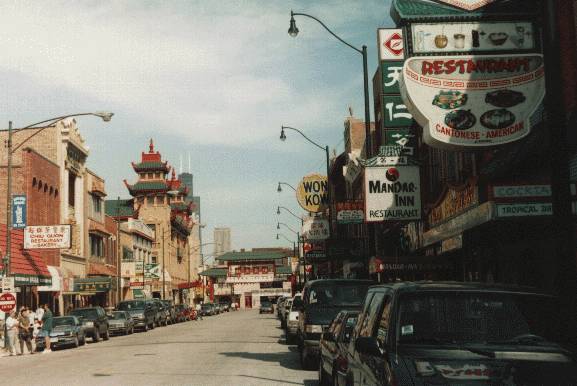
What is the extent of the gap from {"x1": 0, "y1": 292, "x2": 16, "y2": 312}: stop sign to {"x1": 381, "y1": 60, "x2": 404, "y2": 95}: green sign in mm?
15459

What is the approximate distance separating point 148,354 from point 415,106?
1258 centimetres

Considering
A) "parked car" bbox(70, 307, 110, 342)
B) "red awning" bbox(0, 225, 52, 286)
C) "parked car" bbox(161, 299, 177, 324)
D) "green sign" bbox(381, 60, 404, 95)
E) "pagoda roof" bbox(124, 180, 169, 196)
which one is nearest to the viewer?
"green sign" bbox(381, 60, 404, 95)

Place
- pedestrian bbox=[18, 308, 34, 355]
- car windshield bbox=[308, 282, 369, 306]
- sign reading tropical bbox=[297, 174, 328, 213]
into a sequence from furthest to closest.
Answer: sign reading tropical bbox=[297, 174, 328, 213], pedestrian bbox=[18, 308, 34, 355], car windshield bbox=[308, 282, 369, 306]

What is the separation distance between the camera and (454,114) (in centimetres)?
1344

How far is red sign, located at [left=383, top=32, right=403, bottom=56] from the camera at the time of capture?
24.8m

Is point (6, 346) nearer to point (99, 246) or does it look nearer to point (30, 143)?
point (30, 143)

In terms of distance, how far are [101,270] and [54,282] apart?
14225 mm

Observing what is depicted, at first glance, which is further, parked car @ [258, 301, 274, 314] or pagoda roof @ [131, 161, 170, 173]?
pagoda roof @ [131, 161, 170, 173]

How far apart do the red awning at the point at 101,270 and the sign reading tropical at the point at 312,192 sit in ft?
70.5

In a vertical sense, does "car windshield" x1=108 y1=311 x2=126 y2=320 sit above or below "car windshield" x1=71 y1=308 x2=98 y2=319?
below

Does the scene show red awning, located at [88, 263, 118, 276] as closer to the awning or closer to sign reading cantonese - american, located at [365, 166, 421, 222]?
the awning

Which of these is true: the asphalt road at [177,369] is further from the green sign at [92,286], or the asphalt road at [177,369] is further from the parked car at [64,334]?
the green sign at [92,286]

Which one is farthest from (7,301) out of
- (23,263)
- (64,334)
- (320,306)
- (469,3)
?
(469,3)

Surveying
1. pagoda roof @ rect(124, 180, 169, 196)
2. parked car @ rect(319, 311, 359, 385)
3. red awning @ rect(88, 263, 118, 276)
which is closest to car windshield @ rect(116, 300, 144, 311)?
red awning @ rect(88, 263, 118, 276)
